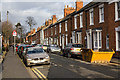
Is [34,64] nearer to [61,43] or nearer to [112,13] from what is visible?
[112,13]

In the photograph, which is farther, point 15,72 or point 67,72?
point 15,72

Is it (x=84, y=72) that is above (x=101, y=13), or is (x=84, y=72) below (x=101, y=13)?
below

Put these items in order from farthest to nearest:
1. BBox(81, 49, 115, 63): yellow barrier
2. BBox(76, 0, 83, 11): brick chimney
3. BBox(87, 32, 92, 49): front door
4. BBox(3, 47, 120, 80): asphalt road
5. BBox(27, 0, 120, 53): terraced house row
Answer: BBox(76, 0, 83, 11): brick chimney < BBox(87, 32, 92, 49): front door < BBox(27, 0, 120, 53): terraced house row < BBox(81, 49, 115, 63): yellow barrier < BBox(3, 47, 120, 80): asphalt road

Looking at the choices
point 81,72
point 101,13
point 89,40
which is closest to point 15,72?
point 81,72

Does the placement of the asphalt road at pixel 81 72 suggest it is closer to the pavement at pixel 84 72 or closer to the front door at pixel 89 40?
the pavement at pixel 84 72

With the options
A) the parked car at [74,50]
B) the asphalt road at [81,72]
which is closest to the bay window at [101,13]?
the parked car at [74,50]

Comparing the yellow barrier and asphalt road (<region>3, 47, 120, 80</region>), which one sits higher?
the yellow barrier

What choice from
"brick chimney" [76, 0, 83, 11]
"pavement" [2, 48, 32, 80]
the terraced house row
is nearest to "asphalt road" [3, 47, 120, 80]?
"pavement" [2, 48, 32, 80]

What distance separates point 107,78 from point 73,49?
438 inches

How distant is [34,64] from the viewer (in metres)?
13.6

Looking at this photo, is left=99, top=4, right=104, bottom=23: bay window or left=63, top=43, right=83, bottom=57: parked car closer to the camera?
left=63, top=43, right=83, bottom=57: parked car

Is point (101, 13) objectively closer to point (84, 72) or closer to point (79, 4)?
point (79, 4)

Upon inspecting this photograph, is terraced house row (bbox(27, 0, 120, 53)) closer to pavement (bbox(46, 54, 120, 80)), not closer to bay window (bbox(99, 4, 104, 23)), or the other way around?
bay window (bbox(99, 4, 104, 23))

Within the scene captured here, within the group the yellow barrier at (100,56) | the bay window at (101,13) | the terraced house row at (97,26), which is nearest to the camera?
the yellow barrier at (100,56)
